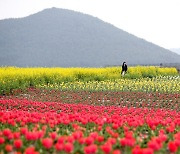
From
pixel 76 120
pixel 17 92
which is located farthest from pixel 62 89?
pixel 76 120

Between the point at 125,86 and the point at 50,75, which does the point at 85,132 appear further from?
the point at 50,75

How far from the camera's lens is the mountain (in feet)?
486

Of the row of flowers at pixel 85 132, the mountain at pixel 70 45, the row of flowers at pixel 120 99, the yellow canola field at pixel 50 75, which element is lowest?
the row of flowers at pixel 120 99

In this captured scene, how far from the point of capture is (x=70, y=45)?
15325 centimetres

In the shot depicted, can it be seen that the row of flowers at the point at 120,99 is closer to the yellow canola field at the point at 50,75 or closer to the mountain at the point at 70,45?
the yellow canola field at the point at 50,75

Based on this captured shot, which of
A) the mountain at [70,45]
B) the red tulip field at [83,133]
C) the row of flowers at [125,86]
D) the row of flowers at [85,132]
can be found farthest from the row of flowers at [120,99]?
the mountain at [70,45]

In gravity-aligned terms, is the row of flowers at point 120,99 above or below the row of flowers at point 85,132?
below

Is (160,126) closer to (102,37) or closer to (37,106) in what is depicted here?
(37,106)

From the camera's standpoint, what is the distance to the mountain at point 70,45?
14824 cm

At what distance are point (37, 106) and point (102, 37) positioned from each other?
146816 mm

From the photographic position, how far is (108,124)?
7.30 metres

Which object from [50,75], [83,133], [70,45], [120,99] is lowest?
[120,99]

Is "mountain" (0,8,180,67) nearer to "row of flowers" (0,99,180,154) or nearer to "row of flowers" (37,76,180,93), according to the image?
"row of flowers" (37,76,180,93)

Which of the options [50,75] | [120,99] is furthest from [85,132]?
[50,75]
